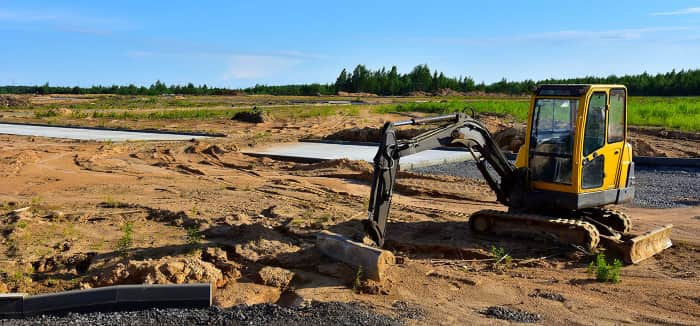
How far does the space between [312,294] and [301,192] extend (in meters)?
6.78

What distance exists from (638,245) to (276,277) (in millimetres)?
4831

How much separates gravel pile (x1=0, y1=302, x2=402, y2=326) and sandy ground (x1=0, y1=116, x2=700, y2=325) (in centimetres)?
45

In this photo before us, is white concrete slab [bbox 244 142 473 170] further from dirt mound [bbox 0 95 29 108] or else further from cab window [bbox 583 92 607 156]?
dirt mound [bbox 0 95 29 108]

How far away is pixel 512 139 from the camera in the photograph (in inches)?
860

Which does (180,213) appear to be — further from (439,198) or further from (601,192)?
(601,192)

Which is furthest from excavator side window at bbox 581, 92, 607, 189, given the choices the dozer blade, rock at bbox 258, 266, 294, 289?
rock at bbox 258, 266, 294, 289

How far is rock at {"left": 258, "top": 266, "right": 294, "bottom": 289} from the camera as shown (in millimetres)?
7891

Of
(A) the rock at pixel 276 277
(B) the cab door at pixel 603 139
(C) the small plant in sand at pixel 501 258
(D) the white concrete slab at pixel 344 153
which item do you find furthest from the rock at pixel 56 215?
(D) the white concrete slab at pixel 344 153

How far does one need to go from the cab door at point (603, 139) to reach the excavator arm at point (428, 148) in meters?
0.91

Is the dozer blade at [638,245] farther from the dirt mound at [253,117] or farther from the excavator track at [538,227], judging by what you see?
the dirt mound at [253,117]

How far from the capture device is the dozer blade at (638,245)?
29.1ft

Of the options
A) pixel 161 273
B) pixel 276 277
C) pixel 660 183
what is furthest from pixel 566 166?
pixel 660 183

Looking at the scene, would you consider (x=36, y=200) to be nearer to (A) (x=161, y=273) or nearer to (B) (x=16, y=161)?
(B) (x=16, y=161)

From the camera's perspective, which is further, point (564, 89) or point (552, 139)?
point (552, 139)
